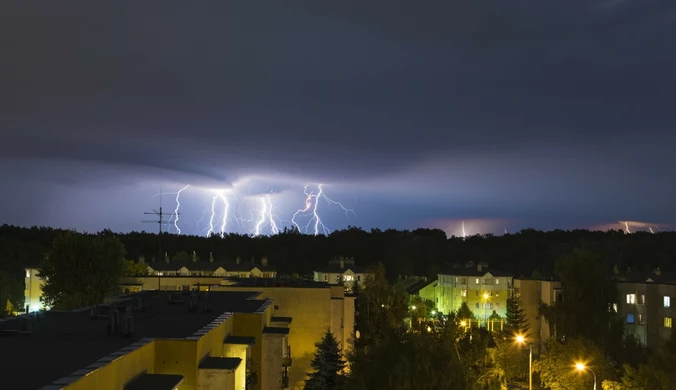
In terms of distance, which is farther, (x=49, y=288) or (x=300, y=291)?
(x=49, y=288)

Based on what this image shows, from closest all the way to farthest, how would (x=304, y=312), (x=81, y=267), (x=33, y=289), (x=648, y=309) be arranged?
(x=304, y=312) → (x=81, y=267) → (x=648, y=309) → (x=33, y=289)

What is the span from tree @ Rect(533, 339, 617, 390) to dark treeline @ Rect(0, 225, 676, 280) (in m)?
67.9

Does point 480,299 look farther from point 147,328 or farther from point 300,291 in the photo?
point 147,328

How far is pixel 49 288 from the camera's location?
188ft

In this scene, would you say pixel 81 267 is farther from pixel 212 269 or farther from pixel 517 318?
pixel 517 318

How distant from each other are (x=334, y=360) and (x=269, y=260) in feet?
323

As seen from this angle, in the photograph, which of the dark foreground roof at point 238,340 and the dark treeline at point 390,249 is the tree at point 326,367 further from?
the dark treeline at point 390,249

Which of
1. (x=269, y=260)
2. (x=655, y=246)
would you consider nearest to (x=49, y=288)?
(x=269, y=260)

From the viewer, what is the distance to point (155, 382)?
590 inches

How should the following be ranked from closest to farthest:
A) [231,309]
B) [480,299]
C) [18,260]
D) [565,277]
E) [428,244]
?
[231,309] → [565,277] → [480,299] → [18,260] → [428,244]

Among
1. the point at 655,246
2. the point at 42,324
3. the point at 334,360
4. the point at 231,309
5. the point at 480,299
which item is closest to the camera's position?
the point at 42,324

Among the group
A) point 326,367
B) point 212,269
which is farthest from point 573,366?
point 212,269

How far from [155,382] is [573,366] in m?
34.4

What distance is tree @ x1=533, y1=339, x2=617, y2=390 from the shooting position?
44.9 m
